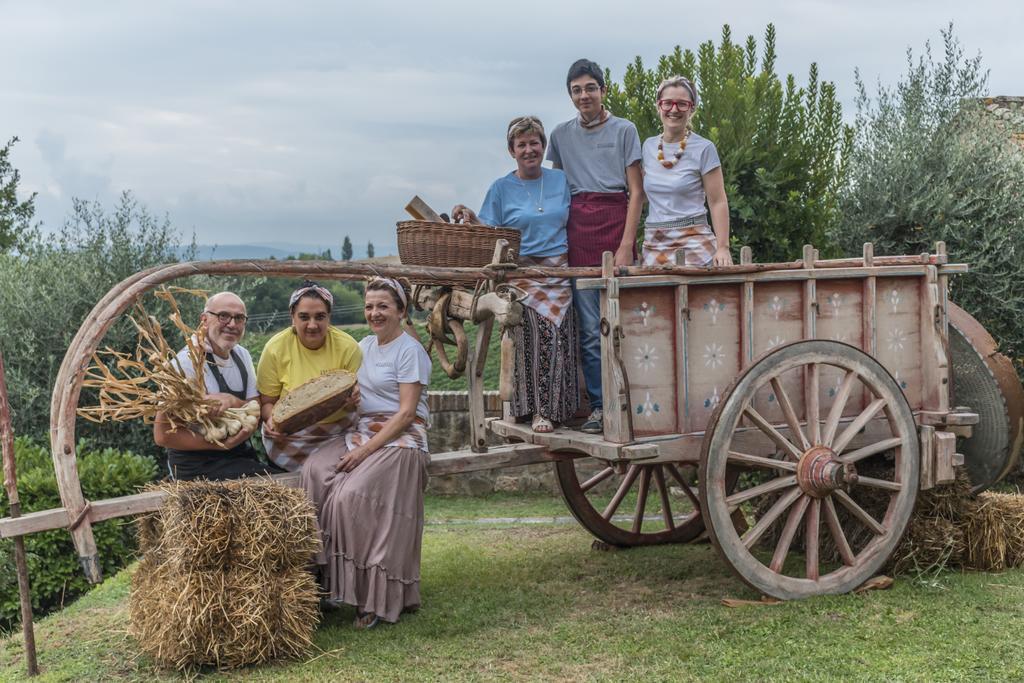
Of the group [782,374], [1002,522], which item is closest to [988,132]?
[1002,522]

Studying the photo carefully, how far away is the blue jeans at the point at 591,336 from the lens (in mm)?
5723

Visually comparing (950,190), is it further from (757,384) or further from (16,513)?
(16,513)

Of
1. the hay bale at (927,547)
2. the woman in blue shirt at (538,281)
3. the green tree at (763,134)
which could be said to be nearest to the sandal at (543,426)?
the woman in blue shirt at (538,281)

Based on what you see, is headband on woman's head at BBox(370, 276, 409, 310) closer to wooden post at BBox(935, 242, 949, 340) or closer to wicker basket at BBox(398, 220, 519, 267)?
wicker basket at BBox(398, 220, 519, 267)

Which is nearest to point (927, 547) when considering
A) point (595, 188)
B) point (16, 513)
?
point (595, 188)

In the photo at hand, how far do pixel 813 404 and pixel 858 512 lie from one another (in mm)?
600

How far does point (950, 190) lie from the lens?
8.97 m

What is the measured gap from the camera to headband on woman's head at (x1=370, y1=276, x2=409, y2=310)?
17.0ft

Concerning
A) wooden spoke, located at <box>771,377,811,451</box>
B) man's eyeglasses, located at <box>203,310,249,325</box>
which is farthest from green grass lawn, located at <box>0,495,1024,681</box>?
man's eyeglasses, located at <box>203,310,249,325</box>

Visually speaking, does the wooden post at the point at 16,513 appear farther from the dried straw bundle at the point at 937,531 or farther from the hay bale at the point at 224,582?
the dried straw bundle at the point at 937,531

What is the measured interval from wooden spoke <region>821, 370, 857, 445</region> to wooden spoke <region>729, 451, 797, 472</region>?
0.25m

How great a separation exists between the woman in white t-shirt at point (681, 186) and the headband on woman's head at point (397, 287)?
4.50 ft

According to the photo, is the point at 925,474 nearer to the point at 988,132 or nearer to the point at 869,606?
the point at 869,606

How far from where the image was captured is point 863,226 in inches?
365
